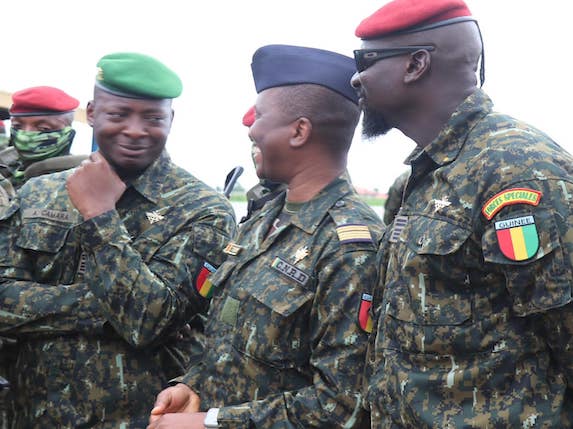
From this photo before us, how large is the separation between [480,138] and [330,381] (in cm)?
90

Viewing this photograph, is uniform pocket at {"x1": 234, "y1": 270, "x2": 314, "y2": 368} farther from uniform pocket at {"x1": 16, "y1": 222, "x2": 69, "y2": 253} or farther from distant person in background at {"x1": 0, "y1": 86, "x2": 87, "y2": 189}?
distant person in background at {"x1": 0, "y1": 86, "x2": 87, "y2": 189}

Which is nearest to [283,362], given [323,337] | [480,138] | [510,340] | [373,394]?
[323,337]

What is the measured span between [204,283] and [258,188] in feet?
9.02

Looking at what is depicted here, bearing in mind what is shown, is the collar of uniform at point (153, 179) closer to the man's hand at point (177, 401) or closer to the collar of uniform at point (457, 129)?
the man's hand at point (177, 401)

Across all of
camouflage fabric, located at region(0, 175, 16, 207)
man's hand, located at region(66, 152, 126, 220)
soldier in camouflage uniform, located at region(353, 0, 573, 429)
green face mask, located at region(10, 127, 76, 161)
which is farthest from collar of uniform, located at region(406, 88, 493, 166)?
green face mask, located at region(10, 127, 76, 161)

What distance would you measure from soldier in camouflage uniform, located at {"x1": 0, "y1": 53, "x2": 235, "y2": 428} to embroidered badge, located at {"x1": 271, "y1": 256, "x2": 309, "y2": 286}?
545mm

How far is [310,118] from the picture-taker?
2.76 metres

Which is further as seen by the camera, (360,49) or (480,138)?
(360,49)

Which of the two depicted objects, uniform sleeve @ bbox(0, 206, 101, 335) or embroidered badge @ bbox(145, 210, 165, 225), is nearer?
uniform sleeve @ bbox(0, 206, 101, 335)

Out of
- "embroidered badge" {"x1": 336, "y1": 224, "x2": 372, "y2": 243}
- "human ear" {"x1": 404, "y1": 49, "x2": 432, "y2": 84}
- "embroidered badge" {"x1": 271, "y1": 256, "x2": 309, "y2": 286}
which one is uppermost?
"human ear" {"x1": 404, "y1": 49, "x2": 432, "y2": 84}

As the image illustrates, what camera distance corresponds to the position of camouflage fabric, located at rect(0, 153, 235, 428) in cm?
291

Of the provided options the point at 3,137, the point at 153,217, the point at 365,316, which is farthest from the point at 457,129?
the point at 3,137

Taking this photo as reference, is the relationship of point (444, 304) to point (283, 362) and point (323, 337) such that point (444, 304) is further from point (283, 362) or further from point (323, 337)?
point (283, 362)

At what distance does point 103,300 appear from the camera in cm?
A: 287
